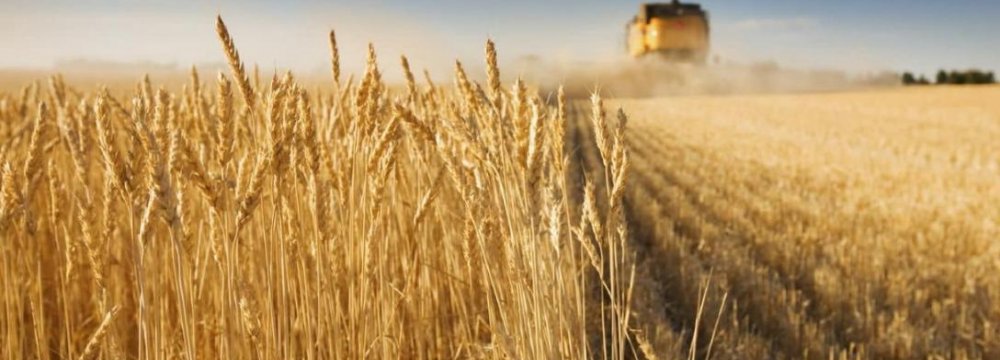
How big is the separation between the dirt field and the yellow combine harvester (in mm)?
14190

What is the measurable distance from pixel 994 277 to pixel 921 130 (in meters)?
9.81

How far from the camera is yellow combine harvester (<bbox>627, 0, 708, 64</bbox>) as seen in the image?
25094 millimetres

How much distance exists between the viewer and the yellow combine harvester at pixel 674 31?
25094 mm

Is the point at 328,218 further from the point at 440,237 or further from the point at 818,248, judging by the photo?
the point at 818,248

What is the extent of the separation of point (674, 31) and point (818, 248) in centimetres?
2086

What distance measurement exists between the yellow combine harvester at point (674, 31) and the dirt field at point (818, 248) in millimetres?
14190

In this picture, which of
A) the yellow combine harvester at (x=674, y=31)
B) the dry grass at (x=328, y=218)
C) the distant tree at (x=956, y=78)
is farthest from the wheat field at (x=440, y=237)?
the distant tree at (x=956, y=78)

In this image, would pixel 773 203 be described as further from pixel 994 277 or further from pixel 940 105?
pixel 940 105

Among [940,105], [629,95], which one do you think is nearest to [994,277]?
[940,105]

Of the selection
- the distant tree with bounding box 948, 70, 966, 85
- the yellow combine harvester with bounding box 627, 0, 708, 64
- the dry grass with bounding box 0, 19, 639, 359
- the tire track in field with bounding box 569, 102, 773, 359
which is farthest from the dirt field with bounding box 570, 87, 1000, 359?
the distant tree with bounding box 948, 70, 966, 85

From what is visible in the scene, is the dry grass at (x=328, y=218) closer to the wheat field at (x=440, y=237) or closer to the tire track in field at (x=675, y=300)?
the wheat field at (x=440, y=237)

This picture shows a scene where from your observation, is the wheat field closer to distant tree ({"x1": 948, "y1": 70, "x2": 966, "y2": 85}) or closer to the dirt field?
the dirt field

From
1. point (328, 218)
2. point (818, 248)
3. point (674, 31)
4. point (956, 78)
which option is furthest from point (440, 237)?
point (956, 78)

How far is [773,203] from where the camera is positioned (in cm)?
678
